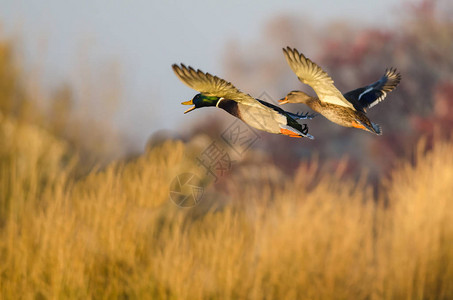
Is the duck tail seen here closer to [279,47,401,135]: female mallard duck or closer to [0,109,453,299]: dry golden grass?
[279,47,401,135]: female mallard duck

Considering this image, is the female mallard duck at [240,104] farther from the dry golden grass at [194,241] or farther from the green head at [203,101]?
the dry golden grass at [194,241]

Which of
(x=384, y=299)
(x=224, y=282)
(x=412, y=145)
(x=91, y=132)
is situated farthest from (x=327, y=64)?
(x=224, y=282)

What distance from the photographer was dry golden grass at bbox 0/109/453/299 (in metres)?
2.32

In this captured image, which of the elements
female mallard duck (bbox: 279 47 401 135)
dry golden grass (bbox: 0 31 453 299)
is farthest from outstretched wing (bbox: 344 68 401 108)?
dry golden grass (bbox: 0 31 453 299)

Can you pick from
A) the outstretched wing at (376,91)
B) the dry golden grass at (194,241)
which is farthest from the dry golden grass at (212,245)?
the outstretched wing at (376,91)

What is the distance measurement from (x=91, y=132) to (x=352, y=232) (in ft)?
7.44

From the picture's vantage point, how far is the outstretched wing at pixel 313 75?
285 mm

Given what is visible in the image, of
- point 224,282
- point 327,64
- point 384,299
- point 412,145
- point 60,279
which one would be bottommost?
point 60,279

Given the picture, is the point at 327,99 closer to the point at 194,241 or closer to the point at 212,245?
the point at 212,245

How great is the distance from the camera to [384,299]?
3.02 m

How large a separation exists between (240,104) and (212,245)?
228cm

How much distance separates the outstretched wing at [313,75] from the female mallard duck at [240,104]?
0.02 meters

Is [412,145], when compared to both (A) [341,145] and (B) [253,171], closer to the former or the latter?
(A) [341,145]

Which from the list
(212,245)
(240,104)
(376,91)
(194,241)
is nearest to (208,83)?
(240,104)
